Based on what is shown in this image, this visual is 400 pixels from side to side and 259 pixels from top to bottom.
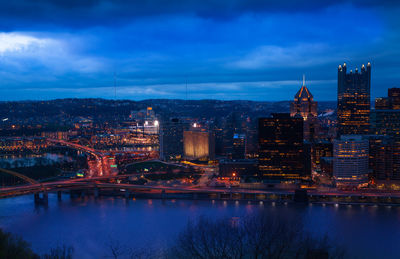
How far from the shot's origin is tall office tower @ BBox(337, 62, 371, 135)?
91.6ft

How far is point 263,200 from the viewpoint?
15.0 meters

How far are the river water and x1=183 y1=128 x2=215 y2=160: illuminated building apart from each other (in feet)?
31.6

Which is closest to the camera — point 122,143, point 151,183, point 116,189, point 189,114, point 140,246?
point 140,246

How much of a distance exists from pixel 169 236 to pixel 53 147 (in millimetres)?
22981

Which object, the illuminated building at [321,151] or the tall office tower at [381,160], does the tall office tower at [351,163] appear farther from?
the illuminated building at [321,151]

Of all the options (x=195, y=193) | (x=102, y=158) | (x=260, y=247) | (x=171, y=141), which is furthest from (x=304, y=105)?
(x=260, y=247)

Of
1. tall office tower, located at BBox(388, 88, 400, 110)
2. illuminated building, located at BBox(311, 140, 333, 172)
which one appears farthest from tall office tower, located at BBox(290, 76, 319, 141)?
illuminated building, located at BBox(311, 140, 333, 172)

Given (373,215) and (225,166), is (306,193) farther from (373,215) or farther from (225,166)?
(225,166)

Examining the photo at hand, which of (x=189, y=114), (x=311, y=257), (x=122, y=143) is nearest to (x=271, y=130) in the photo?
(x=311, y=257)

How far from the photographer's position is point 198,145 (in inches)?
990

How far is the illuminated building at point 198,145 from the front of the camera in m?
24.5

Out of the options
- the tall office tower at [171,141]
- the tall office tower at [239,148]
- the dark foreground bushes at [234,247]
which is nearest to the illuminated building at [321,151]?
the tall office tower at [239,148]

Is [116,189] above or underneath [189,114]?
underneath

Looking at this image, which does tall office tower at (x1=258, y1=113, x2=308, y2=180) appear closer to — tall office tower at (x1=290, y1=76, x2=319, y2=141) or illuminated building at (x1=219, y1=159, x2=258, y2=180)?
illuminated building at (x1=219, y1=159, x2=258, y2=180)
